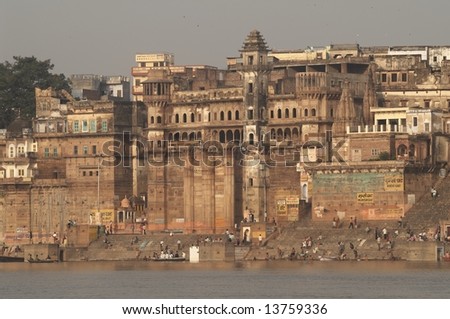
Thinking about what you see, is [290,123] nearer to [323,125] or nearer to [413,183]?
[323,125]

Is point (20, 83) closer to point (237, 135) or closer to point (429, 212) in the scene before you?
point (237, 135)

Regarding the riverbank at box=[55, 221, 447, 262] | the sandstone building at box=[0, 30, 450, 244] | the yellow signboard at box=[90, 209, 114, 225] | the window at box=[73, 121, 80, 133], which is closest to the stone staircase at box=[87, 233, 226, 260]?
the riverbank at box=[55, 221, 447, 262]

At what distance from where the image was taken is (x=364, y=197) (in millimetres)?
102938

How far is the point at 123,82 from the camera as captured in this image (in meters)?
141

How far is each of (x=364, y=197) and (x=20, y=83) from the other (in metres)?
41.1

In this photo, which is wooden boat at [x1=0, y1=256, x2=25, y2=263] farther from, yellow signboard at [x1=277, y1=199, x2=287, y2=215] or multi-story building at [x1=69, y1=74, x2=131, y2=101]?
multi-story building at [x1=69, y1=74, x2=131, y2=101]

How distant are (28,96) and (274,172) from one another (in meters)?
32.2

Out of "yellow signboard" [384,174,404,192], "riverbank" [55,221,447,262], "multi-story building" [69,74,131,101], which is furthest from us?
"multi-story building" [69,74,131,101]

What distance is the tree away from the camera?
136 m

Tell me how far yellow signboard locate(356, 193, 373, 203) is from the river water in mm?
6692

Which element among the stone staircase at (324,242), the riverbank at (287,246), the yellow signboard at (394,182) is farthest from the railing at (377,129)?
the riverbank at (287,246)

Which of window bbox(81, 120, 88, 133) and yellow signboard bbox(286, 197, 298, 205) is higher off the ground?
window bbox(81, 120, 88, 133)

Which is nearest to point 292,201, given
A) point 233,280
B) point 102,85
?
point 233,280
